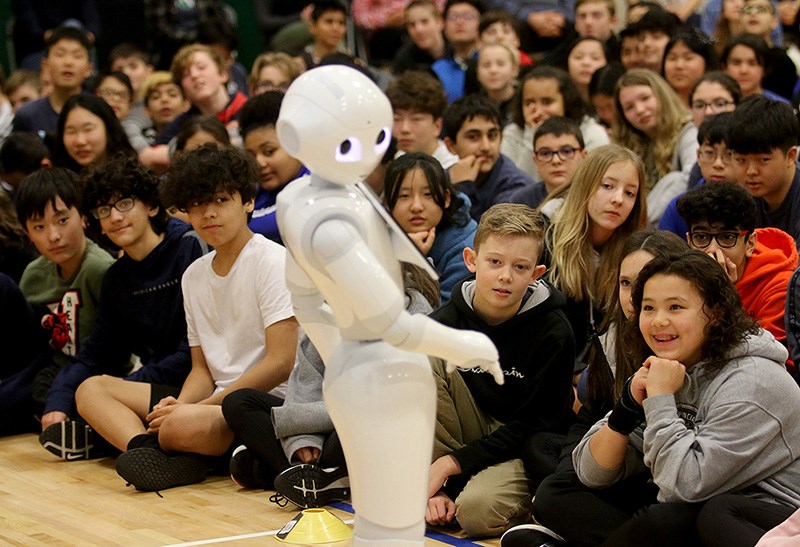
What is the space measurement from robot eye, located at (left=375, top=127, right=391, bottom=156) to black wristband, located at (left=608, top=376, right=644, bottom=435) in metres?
0.95

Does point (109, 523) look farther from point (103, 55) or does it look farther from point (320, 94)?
point (103, 55)

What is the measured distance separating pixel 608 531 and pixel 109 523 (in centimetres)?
165

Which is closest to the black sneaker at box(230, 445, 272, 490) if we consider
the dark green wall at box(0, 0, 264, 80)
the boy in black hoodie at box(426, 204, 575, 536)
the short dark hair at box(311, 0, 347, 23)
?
the boy in black hoodie at box(426, 204, 575, 536)

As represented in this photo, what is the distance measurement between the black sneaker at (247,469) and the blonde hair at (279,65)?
3.29 m

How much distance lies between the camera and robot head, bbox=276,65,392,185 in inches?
108

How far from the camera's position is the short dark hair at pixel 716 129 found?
15.2ft

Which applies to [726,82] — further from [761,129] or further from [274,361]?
[274,361]

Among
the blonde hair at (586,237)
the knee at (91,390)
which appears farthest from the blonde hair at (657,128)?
the knee at (91,390)

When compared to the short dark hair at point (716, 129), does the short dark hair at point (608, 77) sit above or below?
above

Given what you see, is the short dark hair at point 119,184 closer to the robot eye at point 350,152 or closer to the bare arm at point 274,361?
the bare arm at point 274,361

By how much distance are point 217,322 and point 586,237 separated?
142cm

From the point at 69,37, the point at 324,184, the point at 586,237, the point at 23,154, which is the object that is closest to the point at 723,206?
the point at 586,237

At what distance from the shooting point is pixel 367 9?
896cm

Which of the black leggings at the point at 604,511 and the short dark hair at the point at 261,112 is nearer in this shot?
the black leggings at the point at 604,511
